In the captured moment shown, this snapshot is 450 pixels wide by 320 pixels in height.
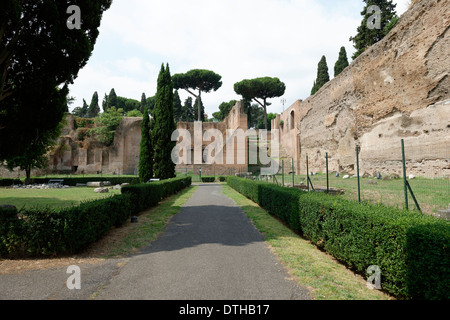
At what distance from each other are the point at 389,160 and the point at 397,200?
29.8 ft

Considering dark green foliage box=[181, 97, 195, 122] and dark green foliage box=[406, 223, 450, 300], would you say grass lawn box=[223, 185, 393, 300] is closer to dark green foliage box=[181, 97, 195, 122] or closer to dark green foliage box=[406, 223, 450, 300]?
dark green foliage box=[406, 223, 450, 300]

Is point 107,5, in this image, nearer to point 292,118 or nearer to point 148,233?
point 148,233

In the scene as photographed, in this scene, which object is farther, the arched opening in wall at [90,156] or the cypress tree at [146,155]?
the arched opening in wall at [90,156]

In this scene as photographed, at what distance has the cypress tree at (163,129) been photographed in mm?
17594

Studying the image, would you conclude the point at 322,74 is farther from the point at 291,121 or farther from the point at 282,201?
the point at 282,201

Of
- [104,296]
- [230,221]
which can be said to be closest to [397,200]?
[230,221]

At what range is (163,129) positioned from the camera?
1786 cm

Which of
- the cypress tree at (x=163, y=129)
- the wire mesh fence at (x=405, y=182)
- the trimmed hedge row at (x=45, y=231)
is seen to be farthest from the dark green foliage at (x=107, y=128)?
the trimmed hedge row at (x=45, y=231)

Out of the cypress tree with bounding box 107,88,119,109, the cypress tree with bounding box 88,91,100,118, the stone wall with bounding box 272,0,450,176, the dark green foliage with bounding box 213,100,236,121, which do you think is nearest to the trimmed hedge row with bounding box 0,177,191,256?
the stone wall with bounding box 272,0,450,176

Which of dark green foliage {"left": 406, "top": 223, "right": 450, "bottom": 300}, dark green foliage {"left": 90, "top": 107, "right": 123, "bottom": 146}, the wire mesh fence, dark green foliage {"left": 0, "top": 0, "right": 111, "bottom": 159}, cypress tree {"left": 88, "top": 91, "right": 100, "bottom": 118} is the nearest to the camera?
dark green foliage {"left": 406, "top": 223, "right": 450, "bottom": 300}

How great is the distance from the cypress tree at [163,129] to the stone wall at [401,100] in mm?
13510

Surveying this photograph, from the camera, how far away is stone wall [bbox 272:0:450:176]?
1157 centimetres

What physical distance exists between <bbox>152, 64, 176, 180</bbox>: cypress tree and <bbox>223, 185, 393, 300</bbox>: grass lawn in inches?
505

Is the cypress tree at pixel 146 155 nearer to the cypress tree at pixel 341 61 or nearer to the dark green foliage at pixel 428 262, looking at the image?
the dark green foliage at pixel 428 262
